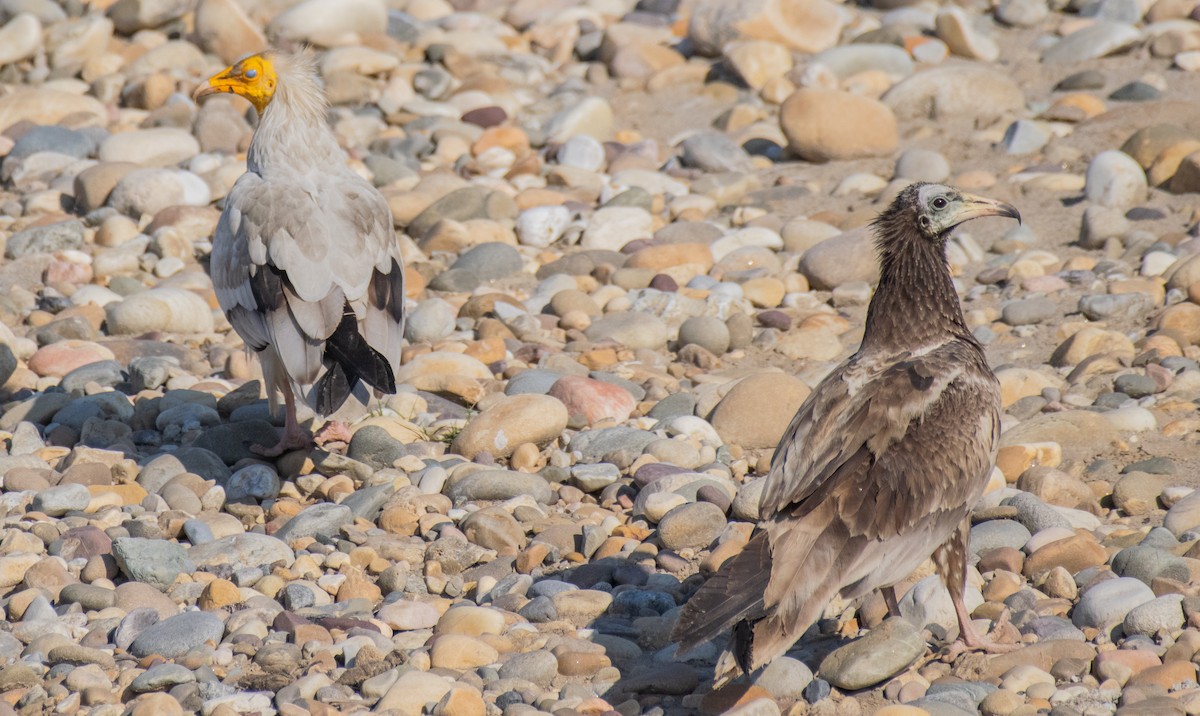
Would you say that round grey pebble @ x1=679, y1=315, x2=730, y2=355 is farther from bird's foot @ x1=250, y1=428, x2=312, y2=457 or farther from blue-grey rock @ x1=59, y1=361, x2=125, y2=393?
blue-grey rock @ x1=59, y1=361, x2=125, y2=393

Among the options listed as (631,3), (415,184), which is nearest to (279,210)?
(415,184)

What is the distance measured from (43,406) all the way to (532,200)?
4.49 meters

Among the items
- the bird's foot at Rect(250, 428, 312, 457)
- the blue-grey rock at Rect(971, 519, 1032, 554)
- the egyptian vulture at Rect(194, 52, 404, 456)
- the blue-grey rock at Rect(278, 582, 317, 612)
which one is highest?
the egyptian vulture at Rect(194, 52, 404, 456)

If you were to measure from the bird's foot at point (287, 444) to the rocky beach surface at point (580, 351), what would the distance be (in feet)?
0.21

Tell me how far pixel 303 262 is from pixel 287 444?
3.23ft

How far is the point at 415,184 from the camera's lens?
1148cm

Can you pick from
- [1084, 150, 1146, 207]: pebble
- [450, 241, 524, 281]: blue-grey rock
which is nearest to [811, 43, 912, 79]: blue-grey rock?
[1084, 150, 1146, 207]: pebble

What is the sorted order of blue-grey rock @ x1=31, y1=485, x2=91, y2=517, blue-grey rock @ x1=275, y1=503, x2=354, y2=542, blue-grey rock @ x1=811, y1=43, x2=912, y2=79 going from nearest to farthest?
1. blue-grey rock @ x1=275, y1=503, x2=354, y2=542
2. blue-grey rock @ x1=31, y1=485, x2=91, y2=517
3. blue-grey rock @ x1=811, y1=43, x2=912, y2=79

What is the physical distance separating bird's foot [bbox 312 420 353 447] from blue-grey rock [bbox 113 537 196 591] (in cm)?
167

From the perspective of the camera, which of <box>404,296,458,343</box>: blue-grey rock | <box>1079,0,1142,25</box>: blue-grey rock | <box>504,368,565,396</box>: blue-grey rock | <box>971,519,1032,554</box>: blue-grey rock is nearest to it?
<box>971,519,1032,554</box>: blue-grey rock

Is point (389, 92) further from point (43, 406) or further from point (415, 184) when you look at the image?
point (43, 406)

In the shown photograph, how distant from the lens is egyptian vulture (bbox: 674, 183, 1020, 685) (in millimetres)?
4543

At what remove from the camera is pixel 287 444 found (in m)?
7.26

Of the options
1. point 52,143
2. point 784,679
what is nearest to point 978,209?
point 784,679
